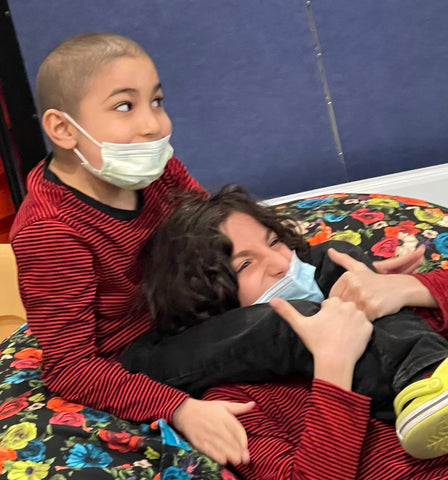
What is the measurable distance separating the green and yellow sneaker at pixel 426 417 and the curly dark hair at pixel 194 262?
39 cm

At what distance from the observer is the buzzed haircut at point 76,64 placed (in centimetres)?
134

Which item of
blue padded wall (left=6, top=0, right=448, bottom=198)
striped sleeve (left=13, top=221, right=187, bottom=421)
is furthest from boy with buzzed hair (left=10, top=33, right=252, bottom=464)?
blue padded wall (left=6, top=0, right=448, bottom=198)

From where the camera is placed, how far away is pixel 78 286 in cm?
131

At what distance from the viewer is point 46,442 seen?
1296 millimetres

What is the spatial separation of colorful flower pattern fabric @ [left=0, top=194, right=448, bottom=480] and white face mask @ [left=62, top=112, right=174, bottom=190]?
433 mm

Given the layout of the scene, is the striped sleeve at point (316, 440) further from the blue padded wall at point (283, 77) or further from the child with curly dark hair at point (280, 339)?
the blue padded wall at point (283, 77)

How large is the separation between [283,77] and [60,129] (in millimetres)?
1152

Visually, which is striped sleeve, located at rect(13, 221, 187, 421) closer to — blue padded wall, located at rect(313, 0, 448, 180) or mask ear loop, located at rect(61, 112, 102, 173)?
mask ear loop, located at rect(61, 112, 102, 173)

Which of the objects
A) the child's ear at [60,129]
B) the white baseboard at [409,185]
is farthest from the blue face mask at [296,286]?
the white baseboard at [409,185]

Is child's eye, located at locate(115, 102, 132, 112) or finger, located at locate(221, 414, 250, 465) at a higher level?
child's eye, located at locate(115, 102, 132, 112)

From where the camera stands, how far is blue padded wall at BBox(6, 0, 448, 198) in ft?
7.46

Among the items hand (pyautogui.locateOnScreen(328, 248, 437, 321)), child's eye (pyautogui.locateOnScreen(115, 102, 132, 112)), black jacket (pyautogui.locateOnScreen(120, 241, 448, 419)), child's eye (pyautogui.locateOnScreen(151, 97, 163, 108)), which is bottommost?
black jacket (pyautogui.locateOnScreen(120, 241, 448, 419))

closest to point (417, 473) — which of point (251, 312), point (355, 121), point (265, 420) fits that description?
point (265, 420)

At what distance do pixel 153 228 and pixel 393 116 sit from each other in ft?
4.05
